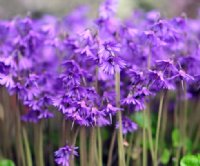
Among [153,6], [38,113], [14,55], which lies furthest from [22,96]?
[153,6]

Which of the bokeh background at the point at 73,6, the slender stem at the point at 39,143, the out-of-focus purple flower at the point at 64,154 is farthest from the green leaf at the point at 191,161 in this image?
the bokeh background at the point at 73,6

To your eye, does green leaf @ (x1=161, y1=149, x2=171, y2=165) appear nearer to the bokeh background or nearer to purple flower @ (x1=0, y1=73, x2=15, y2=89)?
purple flower @ (x1=0, y1=73, x2=15, y2=89)

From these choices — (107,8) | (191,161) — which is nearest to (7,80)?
(107,8)

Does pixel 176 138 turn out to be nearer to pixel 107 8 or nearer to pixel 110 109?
pixel 110 109

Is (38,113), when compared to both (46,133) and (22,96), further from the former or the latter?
(46,133)

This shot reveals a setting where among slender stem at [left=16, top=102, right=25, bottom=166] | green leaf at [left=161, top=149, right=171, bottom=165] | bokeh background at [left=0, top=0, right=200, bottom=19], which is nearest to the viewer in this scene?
slender stem at [left=16, top=102, right=25, bottom=166]

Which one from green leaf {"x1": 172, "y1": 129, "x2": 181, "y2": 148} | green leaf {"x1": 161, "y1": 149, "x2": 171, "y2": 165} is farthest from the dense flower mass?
green leaf {"x1": 161, "y1": 149, "x2": 171, "y2": 165}

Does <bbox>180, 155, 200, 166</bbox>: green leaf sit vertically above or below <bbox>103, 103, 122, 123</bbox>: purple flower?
below
